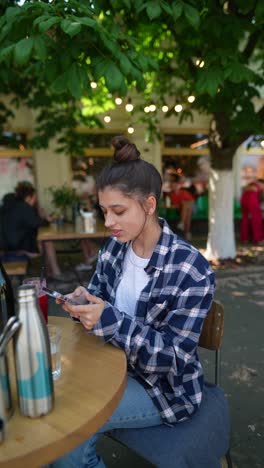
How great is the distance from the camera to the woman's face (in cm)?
141

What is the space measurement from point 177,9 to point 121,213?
1769 mm

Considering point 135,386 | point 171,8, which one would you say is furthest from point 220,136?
point 135,386

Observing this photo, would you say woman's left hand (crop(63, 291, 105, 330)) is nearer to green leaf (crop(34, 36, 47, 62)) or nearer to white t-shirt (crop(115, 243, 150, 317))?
white t-shirt (crop(115, 243, 150, 317))

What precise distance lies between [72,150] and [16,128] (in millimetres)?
2459

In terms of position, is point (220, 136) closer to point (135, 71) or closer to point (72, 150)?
point (72, 150)

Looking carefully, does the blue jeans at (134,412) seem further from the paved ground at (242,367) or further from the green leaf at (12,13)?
the green leaf at (12,13)

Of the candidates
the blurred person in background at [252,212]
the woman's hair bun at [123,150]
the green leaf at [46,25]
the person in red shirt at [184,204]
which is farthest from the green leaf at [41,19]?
the person in red shirt at [184,204]

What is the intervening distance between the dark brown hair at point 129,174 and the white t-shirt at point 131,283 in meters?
0.31

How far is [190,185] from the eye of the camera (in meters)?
9.91

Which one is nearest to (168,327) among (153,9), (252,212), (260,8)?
(153,9)

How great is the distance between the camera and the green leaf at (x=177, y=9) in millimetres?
2342

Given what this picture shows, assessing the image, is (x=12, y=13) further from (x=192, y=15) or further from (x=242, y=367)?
(x=242, y=367)

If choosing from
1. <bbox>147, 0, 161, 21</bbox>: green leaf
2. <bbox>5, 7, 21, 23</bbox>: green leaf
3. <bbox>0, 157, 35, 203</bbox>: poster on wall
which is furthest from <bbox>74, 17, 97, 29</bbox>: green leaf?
<bbox>0, 157, 35, 203</bbox>: poster on wall

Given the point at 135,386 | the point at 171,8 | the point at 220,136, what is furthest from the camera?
the point at 220,136
